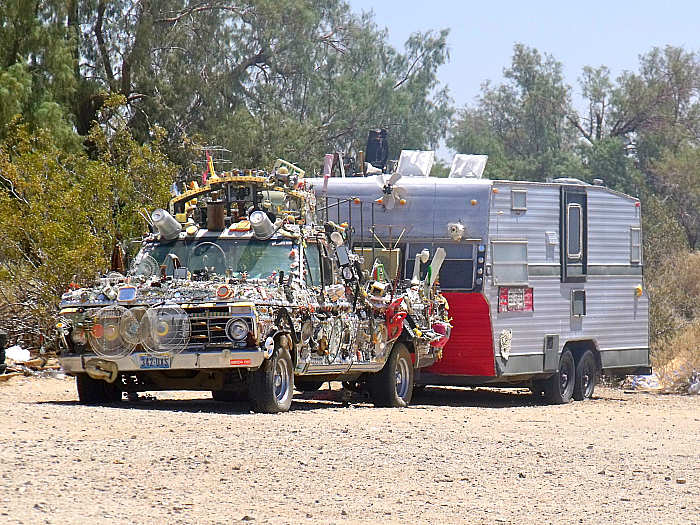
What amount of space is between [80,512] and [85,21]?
2754 centimetres

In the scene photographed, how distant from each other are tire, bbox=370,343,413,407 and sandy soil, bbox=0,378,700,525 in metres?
1.82

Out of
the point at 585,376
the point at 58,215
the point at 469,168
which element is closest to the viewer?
the point at 469,168

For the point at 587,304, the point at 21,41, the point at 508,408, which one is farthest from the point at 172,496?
the point at 21,41

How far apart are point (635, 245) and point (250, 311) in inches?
396

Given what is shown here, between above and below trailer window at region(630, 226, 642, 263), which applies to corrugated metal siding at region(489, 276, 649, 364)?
below

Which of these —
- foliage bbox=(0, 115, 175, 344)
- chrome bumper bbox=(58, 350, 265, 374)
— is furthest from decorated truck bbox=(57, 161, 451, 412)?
foliage bbox=(0, 115, 175, 344)

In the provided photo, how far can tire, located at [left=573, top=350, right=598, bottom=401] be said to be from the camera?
1948cm

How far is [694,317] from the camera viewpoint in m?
33.8

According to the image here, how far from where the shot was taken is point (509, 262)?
1762cm

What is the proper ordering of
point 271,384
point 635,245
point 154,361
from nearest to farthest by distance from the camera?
point 154,361 → point 271,384 → point 635,245

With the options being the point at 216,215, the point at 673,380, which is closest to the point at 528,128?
the point at 673,380

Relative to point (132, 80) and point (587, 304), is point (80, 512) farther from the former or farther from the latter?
point (132, 80)

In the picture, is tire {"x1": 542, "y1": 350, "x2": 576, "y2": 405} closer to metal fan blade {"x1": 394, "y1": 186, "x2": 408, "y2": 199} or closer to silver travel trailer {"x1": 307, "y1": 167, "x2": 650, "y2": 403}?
silver travel trailer {"x1": 307, "y1": 167, "x2": 650, "y2": 403}

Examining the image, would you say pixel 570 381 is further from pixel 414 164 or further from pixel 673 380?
pixel 673 380
